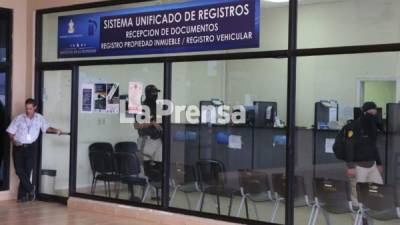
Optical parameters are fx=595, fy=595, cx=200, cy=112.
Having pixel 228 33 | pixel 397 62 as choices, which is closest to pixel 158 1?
pixel 228 33

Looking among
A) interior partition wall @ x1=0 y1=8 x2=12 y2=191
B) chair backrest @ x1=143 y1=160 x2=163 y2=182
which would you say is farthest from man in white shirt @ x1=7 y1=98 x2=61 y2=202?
chair backrest @ x1=143 y1=160 x2=163 y2=182

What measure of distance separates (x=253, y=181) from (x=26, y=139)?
336 centimetres

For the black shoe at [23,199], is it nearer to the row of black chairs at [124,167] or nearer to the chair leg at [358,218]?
the row of black chairs at [124,167]

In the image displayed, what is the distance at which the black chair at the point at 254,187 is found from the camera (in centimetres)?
645

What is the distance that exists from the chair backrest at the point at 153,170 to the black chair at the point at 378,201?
8.02 ft

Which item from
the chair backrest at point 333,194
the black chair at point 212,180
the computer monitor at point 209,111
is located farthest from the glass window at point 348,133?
the computer monitor at point 209,111

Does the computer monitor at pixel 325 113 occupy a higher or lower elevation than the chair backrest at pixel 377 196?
higher

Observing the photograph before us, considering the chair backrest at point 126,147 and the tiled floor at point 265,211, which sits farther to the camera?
the chair backrest at point 126,147

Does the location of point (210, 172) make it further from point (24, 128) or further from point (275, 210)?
→ point (24, 128)

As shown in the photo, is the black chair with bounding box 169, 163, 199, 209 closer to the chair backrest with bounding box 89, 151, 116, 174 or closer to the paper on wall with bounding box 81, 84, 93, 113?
the chair backrest with bounding box 89, 151, 116, 174

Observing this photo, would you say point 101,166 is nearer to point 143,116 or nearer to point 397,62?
point 143,116

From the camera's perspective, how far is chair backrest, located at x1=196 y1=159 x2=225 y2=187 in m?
6.81

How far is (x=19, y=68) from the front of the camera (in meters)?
8.44

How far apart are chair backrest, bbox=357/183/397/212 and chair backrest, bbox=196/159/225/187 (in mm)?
1686
